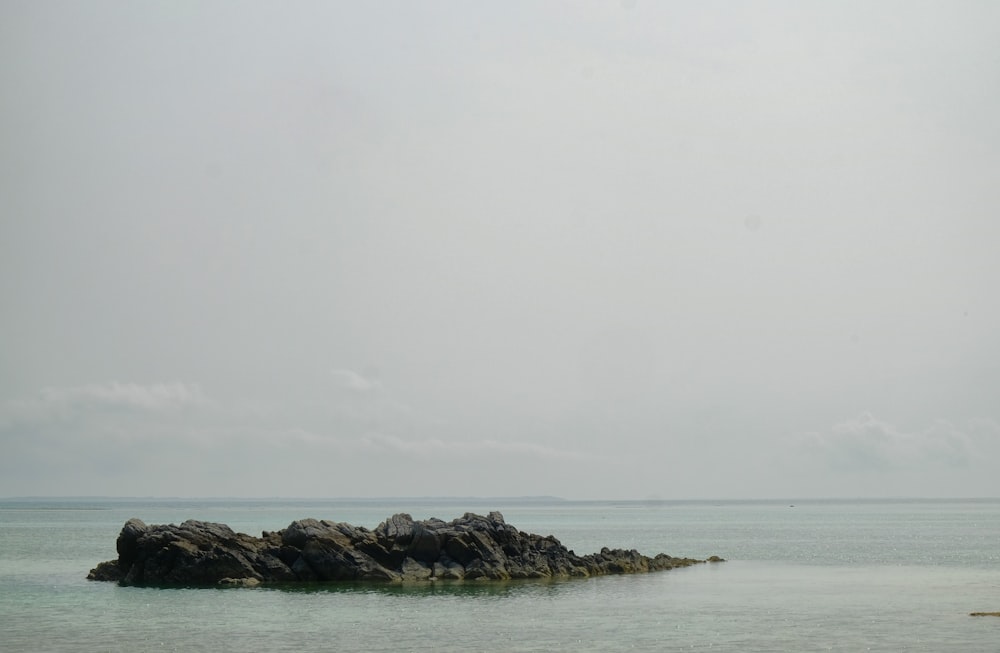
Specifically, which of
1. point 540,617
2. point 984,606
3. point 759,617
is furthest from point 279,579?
point 984,606

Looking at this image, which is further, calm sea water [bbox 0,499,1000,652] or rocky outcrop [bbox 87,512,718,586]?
rocky outcrop [bbox 87,512,718,586]

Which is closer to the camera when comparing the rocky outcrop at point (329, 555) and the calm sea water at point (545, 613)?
the calm sea water at point (545, 613)

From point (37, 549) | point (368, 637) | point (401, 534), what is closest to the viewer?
point (368, 637)

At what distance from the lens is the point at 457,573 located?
60344 mm

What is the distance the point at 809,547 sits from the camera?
102312mm

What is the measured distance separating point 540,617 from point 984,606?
21.7 meters

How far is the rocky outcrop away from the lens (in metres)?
59.4

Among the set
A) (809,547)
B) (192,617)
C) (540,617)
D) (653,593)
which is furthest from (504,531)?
(809,547)

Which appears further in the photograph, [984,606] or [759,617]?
[984,606]

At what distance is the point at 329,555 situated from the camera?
198ft

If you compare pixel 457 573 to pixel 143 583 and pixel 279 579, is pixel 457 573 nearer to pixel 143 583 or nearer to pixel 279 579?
pixel 279 579

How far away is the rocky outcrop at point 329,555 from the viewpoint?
59.4 m

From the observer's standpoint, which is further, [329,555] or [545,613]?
[329,555]

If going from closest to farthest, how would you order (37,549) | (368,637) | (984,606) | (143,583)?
(368,637) < (984,606) < (143,583) < (37,549)
